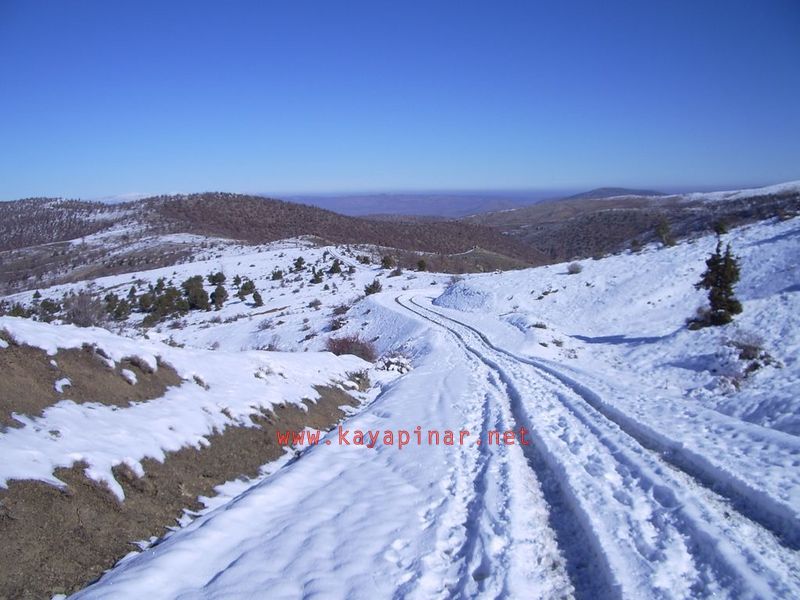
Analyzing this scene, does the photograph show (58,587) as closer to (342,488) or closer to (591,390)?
(342,488)

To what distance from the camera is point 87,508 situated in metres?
4.79

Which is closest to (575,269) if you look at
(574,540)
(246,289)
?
(574,540)

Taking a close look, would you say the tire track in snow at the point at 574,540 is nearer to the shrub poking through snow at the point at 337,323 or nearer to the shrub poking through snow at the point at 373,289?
the shrub poking through snow at the point at 337,323

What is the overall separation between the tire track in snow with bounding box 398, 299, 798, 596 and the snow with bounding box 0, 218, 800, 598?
20 mm

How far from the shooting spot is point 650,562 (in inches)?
165

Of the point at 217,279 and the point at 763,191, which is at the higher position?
the point at 763,191

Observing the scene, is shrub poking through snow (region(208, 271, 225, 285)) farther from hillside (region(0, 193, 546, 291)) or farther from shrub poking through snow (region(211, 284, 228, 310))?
hillside (region(0, 193, 546, 291))

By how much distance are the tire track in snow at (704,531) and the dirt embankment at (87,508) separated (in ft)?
15.8

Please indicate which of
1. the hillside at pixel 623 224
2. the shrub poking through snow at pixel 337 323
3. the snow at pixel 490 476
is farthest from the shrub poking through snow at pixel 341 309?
the hillside at pixel 623 224

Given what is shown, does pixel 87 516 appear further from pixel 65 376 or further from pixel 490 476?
pixel 490 476

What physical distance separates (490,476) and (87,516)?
177 inches

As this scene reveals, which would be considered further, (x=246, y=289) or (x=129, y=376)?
(x=246, y=289)

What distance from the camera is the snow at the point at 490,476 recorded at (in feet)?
13.6

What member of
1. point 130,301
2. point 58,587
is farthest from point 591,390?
point 130,301
